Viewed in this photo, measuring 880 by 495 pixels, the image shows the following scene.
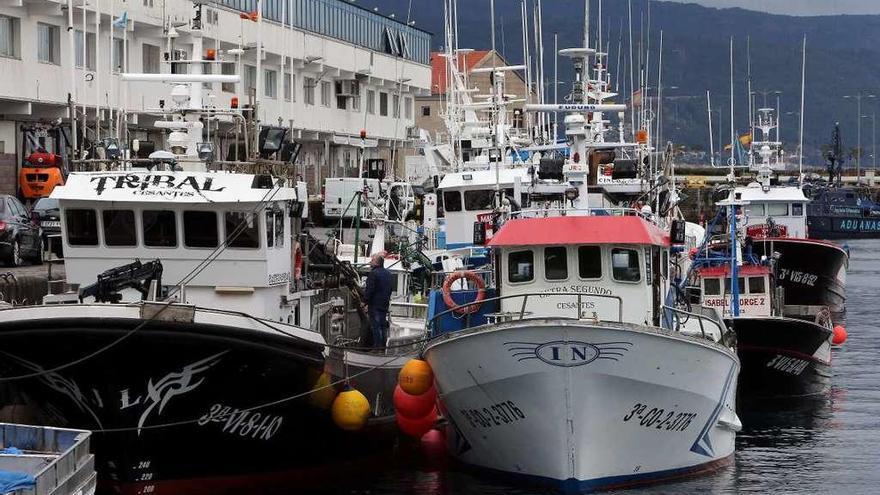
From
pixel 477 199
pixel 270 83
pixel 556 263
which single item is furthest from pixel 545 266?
pixel 270 83

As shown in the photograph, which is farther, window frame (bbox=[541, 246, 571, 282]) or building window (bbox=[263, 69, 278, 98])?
building window (bbox=[263, 69, 278, 98])

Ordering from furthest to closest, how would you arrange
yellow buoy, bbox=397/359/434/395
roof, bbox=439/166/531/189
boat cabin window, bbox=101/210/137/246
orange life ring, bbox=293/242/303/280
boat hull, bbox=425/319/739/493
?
roof, bbox=439/166/531/189 < orange life ring, bbox=293/242/303/280 < yellow buoy, bbox=397/359/434/395 < boat cabin window, bbox=101/210/137/246 < boat hull, bbox=425/319/739/493

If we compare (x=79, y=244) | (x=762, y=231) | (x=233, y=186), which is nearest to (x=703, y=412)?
(x=233, y=186)

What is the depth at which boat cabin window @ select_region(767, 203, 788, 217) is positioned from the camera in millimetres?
40406

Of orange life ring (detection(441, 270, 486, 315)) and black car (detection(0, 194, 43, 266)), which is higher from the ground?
black car (detection(0, 194, 43, 266))

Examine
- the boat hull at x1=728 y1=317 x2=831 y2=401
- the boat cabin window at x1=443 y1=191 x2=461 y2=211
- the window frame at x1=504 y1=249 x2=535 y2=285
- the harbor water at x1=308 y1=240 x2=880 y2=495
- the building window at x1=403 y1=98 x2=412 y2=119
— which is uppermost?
the building window at x1=403 y1=98 x2=412 y2=119

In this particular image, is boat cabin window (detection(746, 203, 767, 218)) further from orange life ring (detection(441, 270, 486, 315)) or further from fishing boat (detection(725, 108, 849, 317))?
orange life ring (detection(441, 270, 486, 315))

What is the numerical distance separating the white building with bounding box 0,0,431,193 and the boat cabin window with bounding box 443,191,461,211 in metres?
3.24

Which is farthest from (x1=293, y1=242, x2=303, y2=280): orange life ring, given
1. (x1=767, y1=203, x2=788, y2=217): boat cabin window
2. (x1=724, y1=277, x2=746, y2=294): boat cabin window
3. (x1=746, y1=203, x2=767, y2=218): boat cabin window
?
(x1=767, y1=203, x2=788, y2=217): boat cabin window

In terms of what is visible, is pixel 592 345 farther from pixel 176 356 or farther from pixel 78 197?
pixel 78 197

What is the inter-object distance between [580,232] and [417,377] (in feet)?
8.82

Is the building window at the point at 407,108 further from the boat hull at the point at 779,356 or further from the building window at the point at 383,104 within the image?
the boat hull at the point at 779,356

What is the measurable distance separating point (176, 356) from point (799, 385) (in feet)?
46.1

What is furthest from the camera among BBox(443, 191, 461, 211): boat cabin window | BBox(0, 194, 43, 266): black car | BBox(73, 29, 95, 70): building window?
BBox(73, 29, 95, 70): building window
